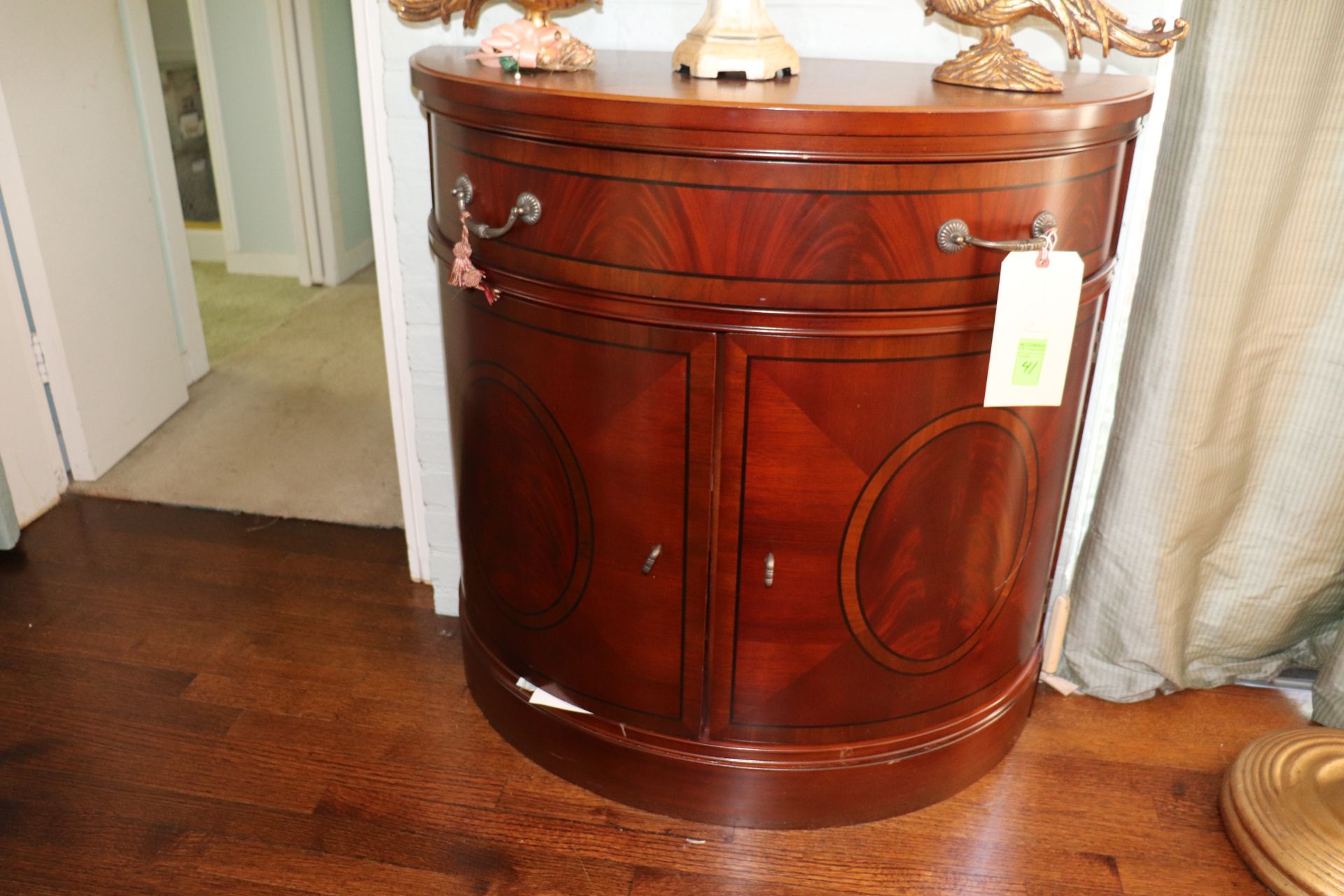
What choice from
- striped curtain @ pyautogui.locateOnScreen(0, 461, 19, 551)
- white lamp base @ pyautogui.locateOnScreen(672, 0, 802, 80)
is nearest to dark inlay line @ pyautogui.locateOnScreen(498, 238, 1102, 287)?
white lamp base @ pyautogui.locateOnScreen(672, 0, 802, 80)

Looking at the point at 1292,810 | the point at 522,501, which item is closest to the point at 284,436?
the point at 522,501

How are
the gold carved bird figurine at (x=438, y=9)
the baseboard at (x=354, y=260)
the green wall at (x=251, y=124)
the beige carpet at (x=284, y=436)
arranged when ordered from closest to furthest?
1. the gold carved bird figurine at (x=438, y=9)
2. the beige carpet at (x=284, y=436)
3. the green wall at (x=251, y=124)
4. the baseboard at (x=354, y=260)

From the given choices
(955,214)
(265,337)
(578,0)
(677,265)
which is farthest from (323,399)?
(955,214)

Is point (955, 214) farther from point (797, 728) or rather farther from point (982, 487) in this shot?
point (797, 728)

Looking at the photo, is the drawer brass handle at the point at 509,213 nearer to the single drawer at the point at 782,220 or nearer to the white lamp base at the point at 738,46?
the single drawer at the point at 782,220

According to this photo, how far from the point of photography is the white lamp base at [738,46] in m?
1.31

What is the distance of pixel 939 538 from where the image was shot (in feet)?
4.53

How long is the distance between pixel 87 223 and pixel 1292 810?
2.48 metres

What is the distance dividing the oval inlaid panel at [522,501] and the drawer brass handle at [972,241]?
1.71ft

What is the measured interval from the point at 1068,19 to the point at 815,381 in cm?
52

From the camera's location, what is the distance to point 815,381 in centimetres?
125

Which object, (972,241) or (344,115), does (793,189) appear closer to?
(972,241)

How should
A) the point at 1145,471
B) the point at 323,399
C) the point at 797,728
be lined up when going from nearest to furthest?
the point at 797,728 → the point at 1145,471 → the point at 323,399

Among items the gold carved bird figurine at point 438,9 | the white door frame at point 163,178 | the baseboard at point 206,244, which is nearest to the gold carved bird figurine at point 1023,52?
the gold carved bird figurine at point 438,9
